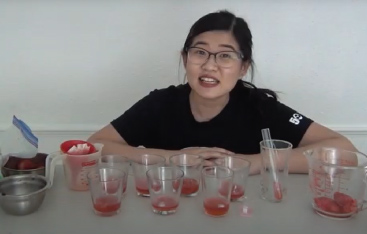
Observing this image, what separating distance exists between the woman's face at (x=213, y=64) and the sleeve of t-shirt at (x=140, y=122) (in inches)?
9.0

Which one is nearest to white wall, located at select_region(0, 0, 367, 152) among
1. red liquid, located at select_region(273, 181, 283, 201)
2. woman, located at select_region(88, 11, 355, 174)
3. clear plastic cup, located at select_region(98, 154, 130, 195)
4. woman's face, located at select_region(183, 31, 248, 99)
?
woman, located at select_region(88, 11, 355, 174)

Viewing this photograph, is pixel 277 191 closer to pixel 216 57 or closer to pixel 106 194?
pixel 106 194

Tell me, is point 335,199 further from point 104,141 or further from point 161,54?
point 161,54

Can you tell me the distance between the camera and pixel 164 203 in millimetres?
943

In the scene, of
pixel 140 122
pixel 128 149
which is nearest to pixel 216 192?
pixel 128 149

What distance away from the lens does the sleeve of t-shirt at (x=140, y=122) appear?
1.50 meters

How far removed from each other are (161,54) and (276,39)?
564mm

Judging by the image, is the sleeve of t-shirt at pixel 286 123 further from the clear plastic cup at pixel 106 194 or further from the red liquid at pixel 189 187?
the clear plastic cup at pixel 106 194

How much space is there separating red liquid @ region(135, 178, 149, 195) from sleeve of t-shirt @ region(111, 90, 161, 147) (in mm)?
452

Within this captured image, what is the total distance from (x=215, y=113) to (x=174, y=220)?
0.69m

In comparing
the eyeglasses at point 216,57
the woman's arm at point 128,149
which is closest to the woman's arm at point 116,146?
the woman's arm at point 128,149

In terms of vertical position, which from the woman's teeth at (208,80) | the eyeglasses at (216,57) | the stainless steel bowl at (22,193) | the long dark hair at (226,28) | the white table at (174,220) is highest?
the long dark hair at (226,28)

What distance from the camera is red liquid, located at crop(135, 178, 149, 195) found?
3.39 ft

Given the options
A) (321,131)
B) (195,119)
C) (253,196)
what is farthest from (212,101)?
(253,196)
